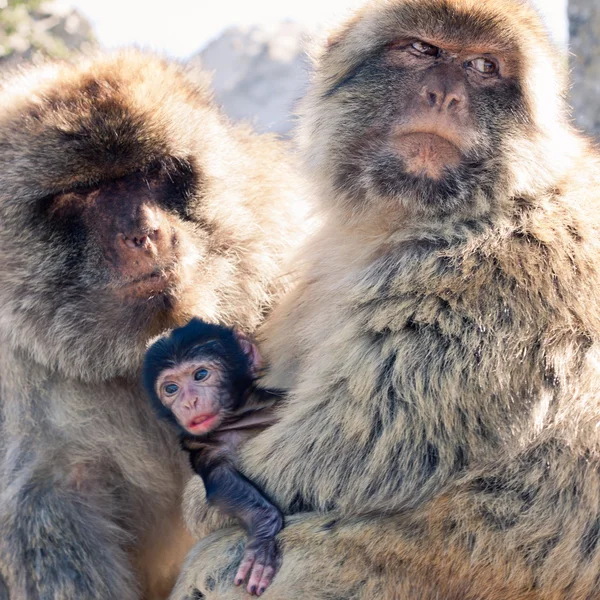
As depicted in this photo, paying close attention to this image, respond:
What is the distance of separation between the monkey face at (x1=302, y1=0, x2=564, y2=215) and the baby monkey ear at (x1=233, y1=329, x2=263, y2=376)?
624 mm

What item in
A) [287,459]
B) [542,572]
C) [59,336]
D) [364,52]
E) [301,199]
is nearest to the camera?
[542,572]

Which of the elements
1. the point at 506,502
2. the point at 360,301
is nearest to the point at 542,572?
the point at 506,502

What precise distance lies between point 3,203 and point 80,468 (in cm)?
101

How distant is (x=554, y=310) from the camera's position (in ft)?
9.53

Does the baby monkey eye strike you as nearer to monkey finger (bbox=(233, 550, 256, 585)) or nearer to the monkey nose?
the monkey nose

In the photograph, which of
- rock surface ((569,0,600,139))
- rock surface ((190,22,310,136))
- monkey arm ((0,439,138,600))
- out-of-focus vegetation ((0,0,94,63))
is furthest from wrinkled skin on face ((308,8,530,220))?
rock surface ((190,22,310,136))

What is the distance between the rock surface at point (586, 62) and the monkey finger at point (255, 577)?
3561 millimetres

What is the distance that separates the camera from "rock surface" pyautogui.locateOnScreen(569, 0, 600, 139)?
5566 mm

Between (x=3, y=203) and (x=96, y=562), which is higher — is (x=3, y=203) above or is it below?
above

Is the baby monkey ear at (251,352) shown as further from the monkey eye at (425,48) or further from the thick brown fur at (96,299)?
the monkey eye at (425,48)

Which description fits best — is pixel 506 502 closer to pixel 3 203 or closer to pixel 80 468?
pixel 80 468

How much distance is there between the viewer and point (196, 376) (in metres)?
3.31

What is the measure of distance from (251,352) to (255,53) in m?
8.13

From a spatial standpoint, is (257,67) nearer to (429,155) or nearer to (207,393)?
(207,393)
